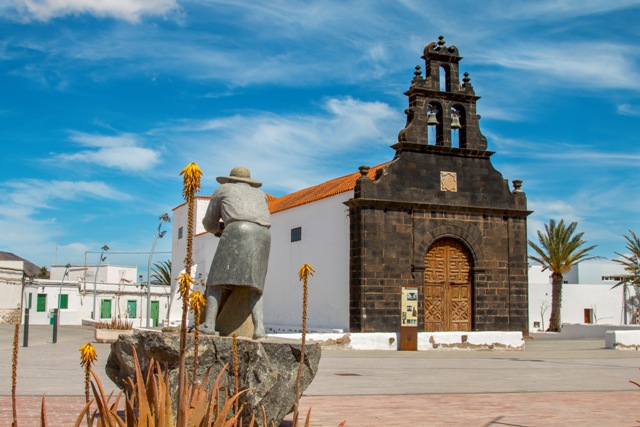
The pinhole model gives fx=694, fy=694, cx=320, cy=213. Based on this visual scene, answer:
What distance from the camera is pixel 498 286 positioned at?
22.8 m

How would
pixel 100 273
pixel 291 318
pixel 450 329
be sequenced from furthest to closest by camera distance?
pixel 100 273
pixel 291 318
pixel 450 329

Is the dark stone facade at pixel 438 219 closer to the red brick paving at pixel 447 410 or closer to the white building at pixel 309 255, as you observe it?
the white building at pixel 309 255

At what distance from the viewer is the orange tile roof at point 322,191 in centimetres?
2301

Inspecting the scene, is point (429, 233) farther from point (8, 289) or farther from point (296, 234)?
point (8, 289)

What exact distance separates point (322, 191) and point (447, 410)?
60.0 ft

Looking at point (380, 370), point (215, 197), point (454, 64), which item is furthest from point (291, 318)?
point (215, 197)

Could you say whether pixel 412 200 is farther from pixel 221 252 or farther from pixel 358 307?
pixel 221 252

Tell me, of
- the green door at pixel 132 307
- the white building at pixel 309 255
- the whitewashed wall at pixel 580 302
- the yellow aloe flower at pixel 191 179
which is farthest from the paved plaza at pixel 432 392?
the green door at pixel 132 307

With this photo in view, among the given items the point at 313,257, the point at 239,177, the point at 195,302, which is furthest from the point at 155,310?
the point at 195,302

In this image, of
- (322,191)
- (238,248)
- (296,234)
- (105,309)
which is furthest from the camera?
(105,309)

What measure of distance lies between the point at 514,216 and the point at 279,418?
18520 millimetres

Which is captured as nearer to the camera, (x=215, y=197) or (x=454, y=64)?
(x=215, y=197)

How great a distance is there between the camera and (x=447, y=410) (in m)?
7.61

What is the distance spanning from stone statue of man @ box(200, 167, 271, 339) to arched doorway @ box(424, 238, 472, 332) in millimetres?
15312
